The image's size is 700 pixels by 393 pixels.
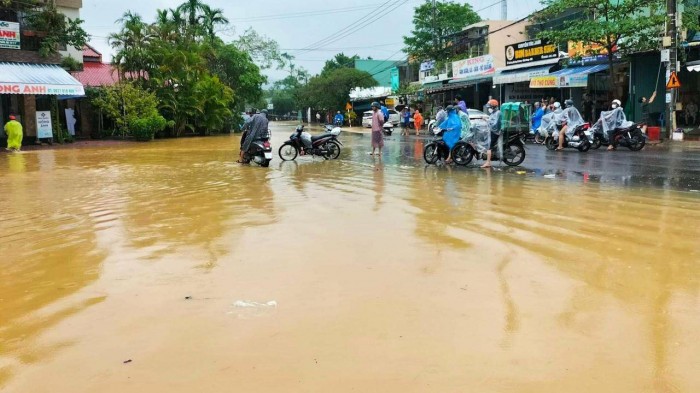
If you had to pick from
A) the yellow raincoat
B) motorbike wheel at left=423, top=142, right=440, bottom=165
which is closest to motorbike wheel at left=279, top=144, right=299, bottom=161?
motorbike wheel at left=423, top=142, right=440, bottom=165

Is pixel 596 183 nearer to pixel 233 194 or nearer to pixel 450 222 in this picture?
pixel 450 222

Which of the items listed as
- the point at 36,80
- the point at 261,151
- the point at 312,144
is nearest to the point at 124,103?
the point at 36,80

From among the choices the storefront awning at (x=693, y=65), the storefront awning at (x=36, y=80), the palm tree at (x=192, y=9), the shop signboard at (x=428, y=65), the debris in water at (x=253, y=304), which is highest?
the palm tree at (x=192, y=9)

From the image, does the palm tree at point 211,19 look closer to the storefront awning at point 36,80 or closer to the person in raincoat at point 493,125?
the storefront awning at point 36,80

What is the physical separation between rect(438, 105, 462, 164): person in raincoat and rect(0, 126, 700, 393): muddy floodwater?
15.5 ft

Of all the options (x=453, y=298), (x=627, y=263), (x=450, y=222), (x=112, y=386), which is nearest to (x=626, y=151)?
(x=450, y=222)

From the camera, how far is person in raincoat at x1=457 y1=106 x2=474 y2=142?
13.5 meters

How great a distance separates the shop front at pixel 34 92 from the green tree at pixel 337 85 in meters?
35.0

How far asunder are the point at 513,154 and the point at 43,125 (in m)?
19.8

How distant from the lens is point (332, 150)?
1673cm

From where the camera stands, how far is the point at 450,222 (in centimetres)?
699

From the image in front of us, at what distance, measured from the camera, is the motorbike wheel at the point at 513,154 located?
13.3m

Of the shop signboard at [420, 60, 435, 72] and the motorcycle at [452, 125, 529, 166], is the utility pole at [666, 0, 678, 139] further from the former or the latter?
the shop signboard at [420, 60, 435, 72]

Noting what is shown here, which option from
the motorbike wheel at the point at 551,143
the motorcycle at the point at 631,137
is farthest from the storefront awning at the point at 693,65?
the motorbike wheel at the point at 551,143
